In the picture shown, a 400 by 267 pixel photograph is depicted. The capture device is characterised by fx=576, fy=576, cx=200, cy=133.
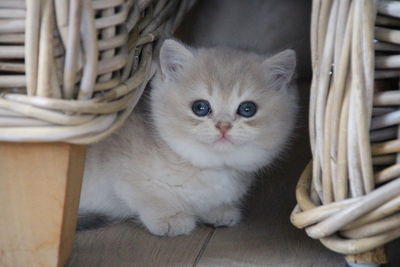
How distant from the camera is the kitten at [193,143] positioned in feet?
4.35

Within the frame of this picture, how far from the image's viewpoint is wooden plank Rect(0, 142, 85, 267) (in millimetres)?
985

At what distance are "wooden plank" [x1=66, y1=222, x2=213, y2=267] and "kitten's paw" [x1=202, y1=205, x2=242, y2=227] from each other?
40mm

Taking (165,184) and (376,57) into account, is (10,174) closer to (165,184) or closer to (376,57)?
(165,184)

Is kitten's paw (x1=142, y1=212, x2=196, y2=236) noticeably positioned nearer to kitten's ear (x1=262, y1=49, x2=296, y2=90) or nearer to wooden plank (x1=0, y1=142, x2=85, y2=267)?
wooden plank (x1=0, y1=142, x2=85, y2=267)

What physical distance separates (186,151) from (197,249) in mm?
231

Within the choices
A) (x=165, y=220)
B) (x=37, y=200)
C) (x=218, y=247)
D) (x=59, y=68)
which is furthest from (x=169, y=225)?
(x=59, y=68)

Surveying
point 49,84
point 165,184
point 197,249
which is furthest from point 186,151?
point 49,84

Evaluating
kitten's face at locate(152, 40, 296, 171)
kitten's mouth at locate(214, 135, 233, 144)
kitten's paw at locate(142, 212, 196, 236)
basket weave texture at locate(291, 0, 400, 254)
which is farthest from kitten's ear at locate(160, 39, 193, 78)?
basket weave texture at locate(291, 0, 400, 254)

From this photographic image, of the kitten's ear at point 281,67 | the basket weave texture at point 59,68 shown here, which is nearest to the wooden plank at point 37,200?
the basket weave texture at point 59,68

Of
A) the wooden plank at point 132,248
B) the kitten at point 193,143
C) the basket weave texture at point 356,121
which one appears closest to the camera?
the basket weave texture at point 356,121

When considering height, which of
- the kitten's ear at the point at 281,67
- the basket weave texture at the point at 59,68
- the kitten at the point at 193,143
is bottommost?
the kitten at the point at 193,143

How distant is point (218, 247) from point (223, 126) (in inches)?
10.6

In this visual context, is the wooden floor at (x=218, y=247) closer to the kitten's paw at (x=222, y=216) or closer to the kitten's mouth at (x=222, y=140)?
the kitten's paw at (x=222, y=216)

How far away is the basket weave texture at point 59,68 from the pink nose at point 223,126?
324 millimetres
